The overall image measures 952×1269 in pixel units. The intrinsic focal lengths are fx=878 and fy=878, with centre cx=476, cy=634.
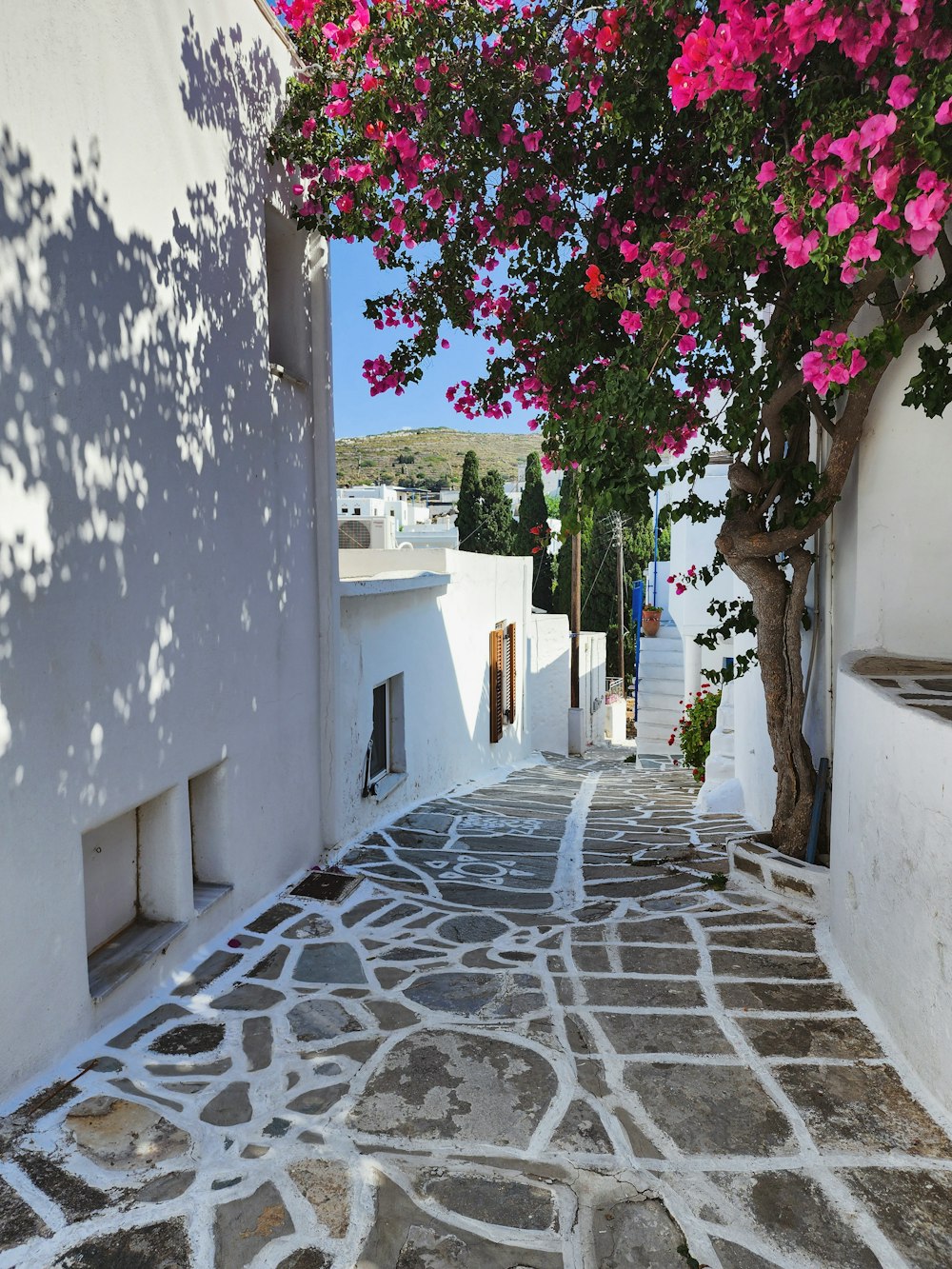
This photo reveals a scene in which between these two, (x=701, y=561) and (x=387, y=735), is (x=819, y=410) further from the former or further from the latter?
(x=701, y=561)

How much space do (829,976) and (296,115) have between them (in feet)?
20.1

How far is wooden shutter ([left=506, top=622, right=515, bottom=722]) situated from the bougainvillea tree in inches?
368

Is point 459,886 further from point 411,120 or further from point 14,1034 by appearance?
point 411,120

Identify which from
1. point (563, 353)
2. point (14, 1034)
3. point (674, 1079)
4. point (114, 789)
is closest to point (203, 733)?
point (114, 789)

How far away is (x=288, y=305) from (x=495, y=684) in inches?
363

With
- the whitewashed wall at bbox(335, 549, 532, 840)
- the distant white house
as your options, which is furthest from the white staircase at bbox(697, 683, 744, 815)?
the distant white house

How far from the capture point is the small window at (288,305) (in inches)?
250

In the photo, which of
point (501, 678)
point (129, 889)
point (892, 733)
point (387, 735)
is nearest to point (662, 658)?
point (501, 678)

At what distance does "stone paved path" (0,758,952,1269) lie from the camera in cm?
265

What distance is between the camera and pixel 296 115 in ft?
19.2

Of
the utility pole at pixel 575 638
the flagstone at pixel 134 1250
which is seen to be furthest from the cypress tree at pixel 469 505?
the flagstone at pixel 134 1250

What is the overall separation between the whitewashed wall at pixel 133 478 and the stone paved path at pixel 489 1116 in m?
0.54

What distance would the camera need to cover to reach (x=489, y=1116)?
329 cm

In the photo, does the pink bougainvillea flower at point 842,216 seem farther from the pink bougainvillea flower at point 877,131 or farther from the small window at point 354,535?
the small window at point 354,535
